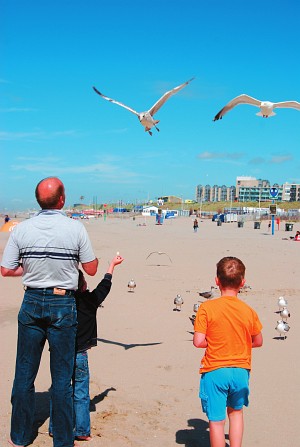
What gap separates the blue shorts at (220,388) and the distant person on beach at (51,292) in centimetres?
99

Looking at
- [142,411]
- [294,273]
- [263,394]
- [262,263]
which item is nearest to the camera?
[142,411]

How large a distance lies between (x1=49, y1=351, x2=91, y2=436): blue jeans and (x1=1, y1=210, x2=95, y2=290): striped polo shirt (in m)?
0.69

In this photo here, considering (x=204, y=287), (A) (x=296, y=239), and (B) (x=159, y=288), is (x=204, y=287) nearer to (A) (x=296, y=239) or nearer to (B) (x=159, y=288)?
(B) (x=159, y=288)

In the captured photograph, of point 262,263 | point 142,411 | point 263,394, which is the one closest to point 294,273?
point 262,263

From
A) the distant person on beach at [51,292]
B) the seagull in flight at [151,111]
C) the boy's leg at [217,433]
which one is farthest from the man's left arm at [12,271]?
the seagull in flight at [151,111]

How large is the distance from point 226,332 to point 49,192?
154 centimetres

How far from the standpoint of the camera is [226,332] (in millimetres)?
3209

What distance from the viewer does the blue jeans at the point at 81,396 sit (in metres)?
3.74

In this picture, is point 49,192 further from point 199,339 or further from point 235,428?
point 235,428

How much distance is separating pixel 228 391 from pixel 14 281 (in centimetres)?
927

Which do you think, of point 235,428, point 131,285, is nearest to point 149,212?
point 131,285

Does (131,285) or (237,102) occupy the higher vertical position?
(237,102)

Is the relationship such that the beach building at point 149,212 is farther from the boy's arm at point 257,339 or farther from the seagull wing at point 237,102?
the boy's arm at point 257,339

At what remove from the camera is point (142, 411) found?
14.2 feet
